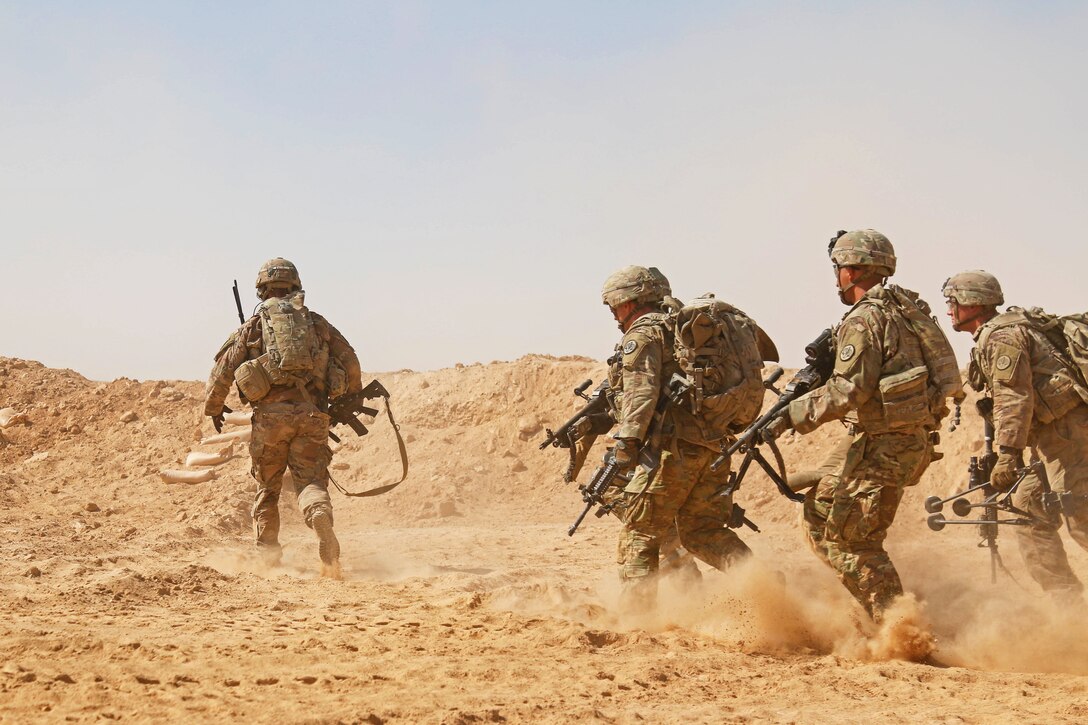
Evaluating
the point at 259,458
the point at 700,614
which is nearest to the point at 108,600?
the point at 259,458

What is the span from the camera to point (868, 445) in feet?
20.6

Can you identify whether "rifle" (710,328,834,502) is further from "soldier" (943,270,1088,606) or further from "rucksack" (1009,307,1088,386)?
"rucksack" (1009,307,1088,386)

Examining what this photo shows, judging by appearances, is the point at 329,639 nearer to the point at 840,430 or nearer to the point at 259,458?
the point at 259,458

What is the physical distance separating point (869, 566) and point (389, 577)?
173 inches

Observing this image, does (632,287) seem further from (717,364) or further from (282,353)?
(282,353)

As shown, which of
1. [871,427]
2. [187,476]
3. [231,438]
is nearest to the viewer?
[871,427]

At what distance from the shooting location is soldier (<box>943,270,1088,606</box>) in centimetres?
730

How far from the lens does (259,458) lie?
30.8ft

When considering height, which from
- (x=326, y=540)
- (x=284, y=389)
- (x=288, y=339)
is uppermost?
(x=288, y=339)

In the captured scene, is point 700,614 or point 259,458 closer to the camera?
point 700,614

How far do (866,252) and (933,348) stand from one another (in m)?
0.72

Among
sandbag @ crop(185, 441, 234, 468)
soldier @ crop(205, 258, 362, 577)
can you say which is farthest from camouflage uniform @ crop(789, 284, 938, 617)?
sandbag @ crop(185, 441, 234, 468)

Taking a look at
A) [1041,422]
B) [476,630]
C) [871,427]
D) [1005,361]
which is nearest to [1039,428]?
[1041,422]

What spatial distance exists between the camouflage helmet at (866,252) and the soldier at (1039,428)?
132 centimetres
